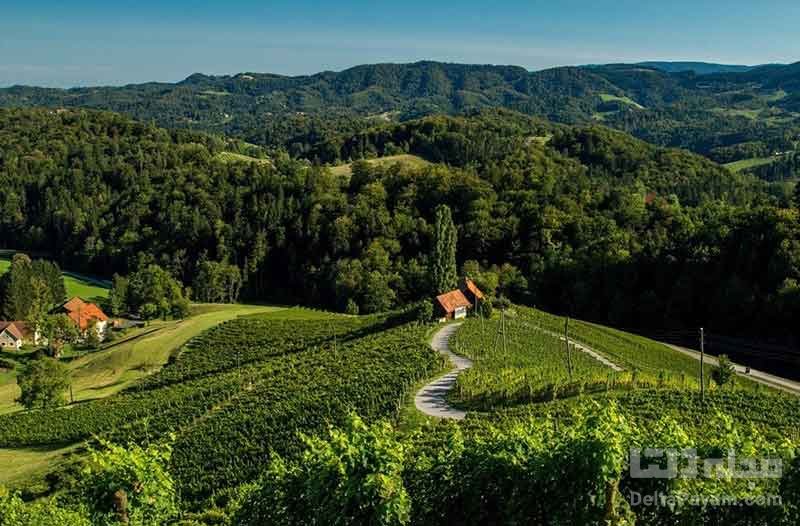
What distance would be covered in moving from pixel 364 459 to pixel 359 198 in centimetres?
10047

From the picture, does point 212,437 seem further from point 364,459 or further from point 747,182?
point 747,182

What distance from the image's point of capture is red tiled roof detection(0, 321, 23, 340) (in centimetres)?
7112

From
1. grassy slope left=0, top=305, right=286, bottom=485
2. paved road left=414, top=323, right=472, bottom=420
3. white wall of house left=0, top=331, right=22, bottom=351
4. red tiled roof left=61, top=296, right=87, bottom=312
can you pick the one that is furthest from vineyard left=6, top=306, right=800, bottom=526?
red tiled roof left=61, top=296, right=87, bottom=312

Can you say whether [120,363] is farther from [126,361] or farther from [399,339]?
[399,339]

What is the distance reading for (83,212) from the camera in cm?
13475

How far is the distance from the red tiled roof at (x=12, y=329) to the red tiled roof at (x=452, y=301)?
51.2 meters

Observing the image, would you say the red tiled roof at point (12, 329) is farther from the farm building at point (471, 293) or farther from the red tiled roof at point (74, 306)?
the farm building at point (471, 293)

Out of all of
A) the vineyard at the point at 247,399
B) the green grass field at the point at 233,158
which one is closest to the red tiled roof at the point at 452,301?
the vineyard at the point at 247,399

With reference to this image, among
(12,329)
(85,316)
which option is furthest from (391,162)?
(12,329)

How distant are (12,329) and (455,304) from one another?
53.4 m

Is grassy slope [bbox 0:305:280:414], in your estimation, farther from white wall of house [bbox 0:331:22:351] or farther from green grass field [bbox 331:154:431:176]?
green grass field [bbox 331:154:431:176]

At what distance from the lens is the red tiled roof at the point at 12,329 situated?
71.1m

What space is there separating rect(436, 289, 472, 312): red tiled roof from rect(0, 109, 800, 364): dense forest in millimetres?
25753

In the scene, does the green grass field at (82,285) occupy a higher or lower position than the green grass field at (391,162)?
lower
